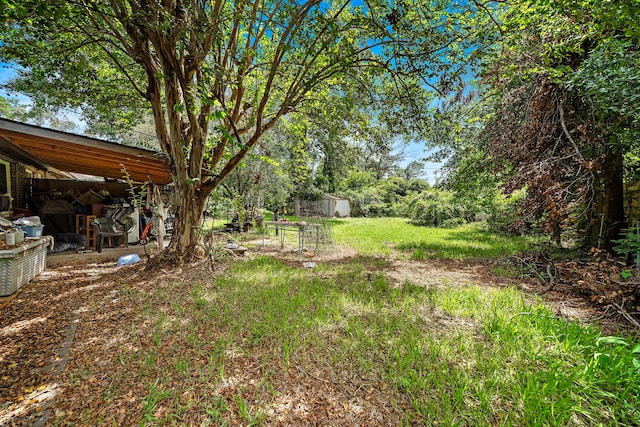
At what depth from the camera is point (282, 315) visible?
2580 mm

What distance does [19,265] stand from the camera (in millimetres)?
2936

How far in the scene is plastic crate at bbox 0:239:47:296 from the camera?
270 cm

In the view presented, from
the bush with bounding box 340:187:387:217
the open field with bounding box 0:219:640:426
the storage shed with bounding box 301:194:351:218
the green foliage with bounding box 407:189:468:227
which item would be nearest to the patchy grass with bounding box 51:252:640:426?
the open field with bounding box 0:219:640:426

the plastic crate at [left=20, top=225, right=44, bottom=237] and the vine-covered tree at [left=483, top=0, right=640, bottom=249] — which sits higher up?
the vine-covered tree at [left=483, top=0, right=640, bottom=249]

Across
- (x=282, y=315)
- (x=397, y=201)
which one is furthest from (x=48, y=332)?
(x=397, y=201)

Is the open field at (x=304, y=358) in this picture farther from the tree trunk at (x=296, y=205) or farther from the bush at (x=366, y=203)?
the bush at (x=366, y=203)

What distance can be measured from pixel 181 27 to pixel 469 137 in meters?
6.06

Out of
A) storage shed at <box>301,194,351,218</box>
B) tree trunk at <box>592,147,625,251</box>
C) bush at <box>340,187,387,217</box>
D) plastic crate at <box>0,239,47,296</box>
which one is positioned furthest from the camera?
bush at <box>340,187,387,217</box>

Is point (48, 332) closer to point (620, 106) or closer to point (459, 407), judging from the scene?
point (459, 407)

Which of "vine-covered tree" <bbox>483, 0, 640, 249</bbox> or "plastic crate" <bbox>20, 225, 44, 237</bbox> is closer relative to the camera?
"vine-covered tree" <bbox>483, 0, 640, 249</bbox>

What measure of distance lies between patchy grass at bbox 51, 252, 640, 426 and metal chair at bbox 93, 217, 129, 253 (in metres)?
3.03

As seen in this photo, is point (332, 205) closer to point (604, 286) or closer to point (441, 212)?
point (441, 212)

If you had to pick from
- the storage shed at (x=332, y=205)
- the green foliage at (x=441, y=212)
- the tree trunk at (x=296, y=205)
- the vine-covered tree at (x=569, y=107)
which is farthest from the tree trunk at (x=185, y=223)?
the storage shed at (x=332, y=205)

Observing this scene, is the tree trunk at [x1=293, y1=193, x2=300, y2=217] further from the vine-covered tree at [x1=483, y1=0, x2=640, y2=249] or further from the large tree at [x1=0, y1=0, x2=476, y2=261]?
the vine-covered tree at [x1=483, y1=0, x2=640, y2=249]
